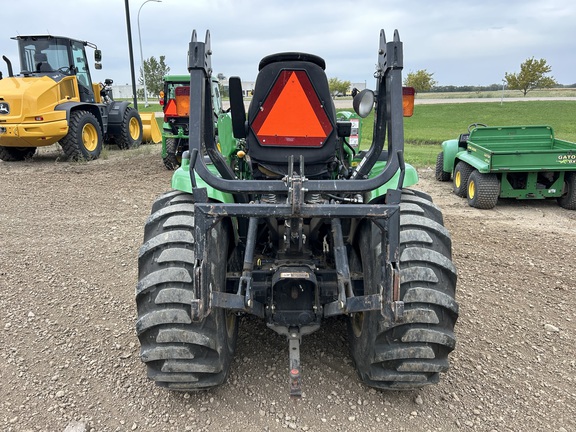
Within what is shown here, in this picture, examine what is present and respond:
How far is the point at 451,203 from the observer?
7.52m

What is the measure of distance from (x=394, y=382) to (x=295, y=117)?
4.96ft

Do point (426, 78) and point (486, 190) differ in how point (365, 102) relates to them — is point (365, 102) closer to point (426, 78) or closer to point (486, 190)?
point (486, 190)

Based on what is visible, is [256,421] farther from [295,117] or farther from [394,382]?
[295,117]

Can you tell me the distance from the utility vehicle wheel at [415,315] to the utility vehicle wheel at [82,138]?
9.76 meters

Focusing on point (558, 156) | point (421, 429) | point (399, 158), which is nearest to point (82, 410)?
point (421, 429)

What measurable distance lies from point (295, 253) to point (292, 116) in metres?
0.77

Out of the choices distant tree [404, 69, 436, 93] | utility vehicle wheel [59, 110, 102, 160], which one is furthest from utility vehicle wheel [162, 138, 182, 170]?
distant tree [404, 69, 436, 93]

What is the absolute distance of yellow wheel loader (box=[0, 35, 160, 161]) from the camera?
9789 millimetres

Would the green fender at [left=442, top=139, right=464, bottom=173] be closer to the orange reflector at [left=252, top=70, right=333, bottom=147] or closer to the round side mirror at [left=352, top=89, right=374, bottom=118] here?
the round side mirror at [left=352, top=89, right=374, bottom=118]

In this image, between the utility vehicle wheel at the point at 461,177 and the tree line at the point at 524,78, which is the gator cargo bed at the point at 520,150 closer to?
the utility vehicle wheel at the point at 461,177

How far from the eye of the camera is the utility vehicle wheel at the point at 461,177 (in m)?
7.67

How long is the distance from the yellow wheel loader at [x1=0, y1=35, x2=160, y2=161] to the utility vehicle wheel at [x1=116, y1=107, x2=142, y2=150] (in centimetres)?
3

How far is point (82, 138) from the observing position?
10938 millimetres

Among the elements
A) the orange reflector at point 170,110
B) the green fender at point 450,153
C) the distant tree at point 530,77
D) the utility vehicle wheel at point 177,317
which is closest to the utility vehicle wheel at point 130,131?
the orange reflector at point 170,110
